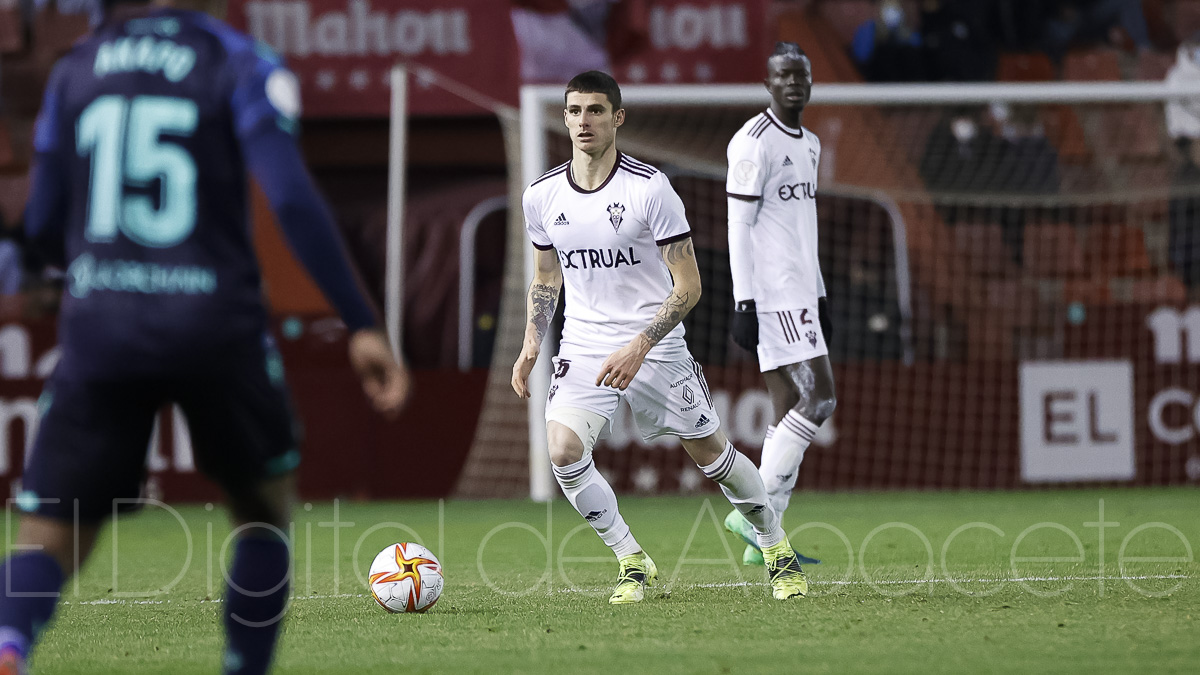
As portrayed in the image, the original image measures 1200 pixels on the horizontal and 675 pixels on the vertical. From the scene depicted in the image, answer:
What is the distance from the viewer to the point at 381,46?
577 inches

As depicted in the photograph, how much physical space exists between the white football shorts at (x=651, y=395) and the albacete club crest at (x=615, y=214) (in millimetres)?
516

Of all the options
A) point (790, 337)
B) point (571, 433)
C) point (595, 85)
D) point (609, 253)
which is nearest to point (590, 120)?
point (595, 85)

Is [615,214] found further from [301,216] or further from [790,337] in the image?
[301,216]

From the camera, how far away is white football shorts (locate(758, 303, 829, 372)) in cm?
666

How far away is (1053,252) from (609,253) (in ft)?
29.5

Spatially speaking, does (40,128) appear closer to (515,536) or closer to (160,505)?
(515,536)

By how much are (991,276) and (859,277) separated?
1.38 metres

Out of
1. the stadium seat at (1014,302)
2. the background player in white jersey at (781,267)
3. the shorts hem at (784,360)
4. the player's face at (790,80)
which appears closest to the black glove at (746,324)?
the background player in white jersey at (781,267)

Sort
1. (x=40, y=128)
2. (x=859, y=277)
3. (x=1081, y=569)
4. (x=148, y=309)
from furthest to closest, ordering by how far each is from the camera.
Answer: (x=859, y=277)
(x=1081, y=569)
(x=40, y=128)
(x=148, y=309)

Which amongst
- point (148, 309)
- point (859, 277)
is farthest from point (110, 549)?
point (859, 277)

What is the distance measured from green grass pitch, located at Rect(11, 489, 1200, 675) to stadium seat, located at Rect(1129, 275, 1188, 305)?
381cm

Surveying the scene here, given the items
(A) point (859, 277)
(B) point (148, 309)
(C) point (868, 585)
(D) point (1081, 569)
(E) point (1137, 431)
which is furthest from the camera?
(A) point (859, 277)

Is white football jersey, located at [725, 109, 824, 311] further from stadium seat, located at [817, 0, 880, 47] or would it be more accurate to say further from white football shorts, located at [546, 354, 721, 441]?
stadium seat, located at [817, 0, 880, 47]

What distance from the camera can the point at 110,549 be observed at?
28.2ft
